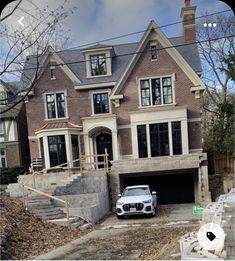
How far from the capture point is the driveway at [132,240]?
5645mm

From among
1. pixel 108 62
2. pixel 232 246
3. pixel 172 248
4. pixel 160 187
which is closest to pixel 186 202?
pixel 160 187

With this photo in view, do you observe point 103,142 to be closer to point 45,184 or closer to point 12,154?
point 45,184

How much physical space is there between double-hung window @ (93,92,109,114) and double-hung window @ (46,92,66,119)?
1.60 meters

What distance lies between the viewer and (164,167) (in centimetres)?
1443

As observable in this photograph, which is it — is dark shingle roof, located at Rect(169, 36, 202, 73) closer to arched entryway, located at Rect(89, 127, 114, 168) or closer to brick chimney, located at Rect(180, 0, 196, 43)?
brick chimney, located at Rect(180, 0, 196, 43)

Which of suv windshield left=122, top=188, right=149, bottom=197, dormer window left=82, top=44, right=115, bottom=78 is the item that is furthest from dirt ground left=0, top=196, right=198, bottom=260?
dormer window left=82, top=44, right=115, bottom=78

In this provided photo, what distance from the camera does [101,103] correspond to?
17141mm

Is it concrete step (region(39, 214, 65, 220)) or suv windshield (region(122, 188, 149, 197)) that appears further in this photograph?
suv windshield (region(122, 188, 149, 197))

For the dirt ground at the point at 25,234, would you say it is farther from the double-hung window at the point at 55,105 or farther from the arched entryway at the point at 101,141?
the double-hung window at the point at 55,105

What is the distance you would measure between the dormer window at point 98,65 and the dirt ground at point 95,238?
28.4ft

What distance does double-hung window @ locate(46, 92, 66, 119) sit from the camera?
17219 millimetres

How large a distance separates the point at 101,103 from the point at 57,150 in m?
3.18

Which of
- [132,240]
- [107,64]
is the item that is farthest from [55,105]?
[132,240]

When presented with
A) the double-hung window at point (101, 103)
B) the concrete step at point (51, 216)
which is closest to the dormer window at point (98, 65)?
the double-hung window at point (101, 103)
